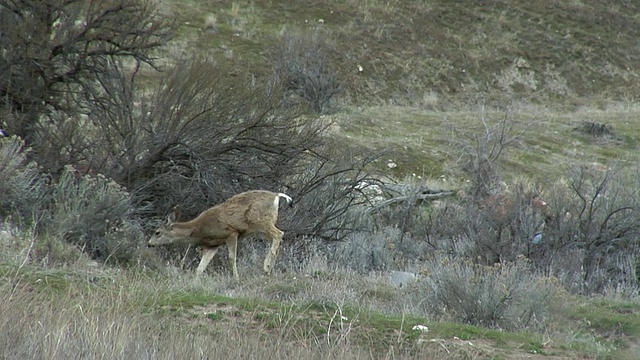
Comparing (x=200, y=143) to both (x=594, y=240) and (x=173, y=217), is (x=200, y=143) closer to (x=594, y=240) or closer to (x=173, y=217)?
(x=173, y=217)

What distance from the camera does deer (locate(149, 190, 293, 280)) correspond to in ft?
Answer: 37.0

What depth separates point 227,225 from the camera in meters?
11.3

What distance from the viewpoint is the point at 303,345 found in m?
6.14

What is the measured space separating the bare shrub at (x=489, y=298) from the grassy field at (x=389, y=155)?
0.48 ft

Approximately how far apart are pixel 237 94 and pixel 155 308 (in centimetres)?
635

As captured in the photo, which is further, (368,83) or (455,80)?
Answer: (455,80)

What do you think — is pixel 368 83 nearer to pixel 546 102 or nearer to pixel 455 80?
pixel 455 80

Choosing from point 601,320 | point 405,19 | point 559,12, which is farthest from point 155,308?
point 559,12

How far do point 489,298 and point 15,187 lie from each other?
18.2 feet

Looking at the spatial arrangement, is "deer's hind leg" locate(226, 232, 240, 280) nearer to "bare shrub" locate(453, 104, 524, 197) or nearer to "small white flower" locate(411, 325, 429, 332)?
"small white flower" locate(411, 325, 429, 332)

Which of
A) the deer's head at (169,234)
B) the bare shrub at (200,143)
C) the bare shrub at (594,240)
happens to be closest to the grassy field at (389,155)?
the deer's head at (169,234)

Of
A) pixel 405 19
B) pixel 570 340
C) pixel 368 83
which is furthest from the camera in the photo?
pixel 405 19

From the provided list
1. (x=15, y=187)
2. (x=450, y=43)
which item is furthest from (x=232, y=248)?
(x=450, y=43)

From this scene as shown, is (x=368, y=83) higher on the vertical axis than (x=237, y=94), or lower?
lower
